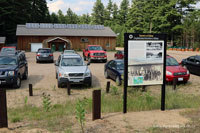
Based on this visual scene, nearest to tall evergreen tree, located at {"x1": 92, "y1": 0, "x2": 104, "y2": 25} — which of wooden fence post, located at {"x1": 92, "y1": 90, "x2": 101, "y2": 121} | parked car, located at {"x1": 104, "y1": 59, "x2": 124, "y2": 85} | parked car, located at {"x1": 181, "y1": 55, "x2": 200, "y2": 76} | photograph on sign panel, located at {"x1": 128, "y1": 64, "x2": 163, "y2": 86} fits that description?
parked car, located at {"x1": 181, "y1": 55, "x2": 200, "y2": 76}

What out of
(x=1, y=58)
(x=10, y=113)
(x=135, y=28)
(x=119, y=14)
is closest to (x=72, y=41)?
(x=135, y=28)

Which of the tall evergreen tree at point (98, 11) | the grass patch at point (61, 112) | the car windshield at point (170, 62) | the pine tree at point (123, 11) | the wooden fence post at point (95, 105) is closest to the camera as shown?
the grass patch at point (61, 112)

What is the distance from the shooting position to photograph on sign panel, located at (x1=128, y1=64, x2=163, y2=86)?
271 inches

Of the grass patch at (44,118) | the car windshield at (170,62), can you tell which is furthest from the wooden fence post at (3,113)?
the car windshield at (170,62)

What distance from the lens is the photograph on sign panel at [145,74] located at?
6887mm

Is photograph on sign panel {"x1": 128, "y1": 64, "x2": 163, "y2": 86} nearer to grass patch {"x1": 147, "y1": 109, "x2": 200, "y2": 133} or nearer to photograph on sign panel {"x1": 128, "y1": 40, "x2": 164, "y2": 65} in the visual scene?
photograph on sign panel {"x1": 128, "y1": 40, "x2": 164, "y2": 65}

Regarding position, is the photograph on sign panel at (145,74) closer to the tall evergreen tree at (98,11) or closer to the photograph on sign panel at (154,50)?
the photograph on sign panel at (154,50)

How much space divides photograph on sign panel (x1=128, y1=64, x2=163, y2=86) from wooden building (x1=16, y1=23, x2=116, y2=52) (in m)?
44.4

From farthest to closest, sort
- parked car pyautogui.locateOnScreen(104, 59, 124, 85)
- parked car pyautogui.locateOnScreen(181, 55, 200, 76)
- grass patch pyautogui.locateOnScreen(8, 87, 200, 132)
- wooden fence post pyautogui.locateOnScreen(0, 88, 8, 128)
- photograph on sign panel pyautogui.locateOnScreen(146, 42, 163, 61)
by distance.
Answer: parked car pyautogui.locateOnScreen(181, 55, 200, 76), parked car pyautogui.locateOnScreen(104, 59, 124, 85), photograph on sign panel pyautogui.locateOnScreen(146, 42, 163, 61), grass patch pyautogui.locateOnScreen(8, 87, 200, 132), wooden fence post pyautogui.locateOnScreen(0, 88, 8, 128)

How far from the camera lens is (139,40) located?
22.7 feet

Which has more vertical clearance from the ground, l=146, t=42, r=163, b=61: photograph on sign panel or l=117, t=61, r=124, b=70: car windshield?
l=146, t=42, r=163, b=61: photograph on sign panel

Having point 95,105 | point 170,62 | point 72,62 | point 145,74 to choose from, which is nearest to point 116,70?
point 72,62

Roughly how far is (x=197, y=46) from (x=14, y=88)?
50.5 metres

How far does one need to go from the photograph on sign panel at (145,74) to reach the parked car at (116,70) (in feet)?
16.8
